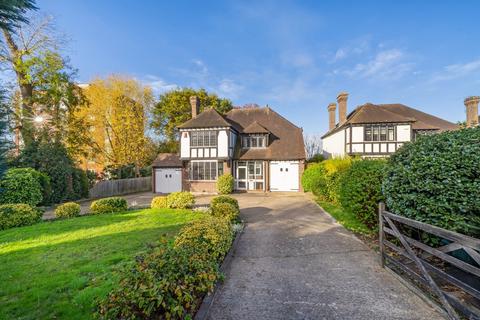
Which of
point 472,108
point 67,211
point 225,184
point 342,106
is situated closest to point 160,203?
point 67,211

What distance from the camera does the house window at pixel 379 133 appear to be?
60.3ft

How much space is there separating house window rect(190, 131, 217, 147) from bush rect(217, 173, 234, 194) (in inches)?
121

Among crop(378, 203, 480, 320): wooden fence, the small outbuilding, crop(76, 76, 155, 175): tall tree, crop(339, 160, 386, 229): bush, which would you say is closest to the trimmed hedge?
crop(378, 203, 480, 320): wooden fence

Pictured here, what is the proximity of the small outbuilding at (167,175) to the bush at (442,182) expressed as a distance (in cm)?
1911

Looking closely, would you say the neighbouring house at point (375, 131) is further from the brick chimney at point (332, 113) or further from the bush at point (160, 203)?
the bush at point (160, 203)

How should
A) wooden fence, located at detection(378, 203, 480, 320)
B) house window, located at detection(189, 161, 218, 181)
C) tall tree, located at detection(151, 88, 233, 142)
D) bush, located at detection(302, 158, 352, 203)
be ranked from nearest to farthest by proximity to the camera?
1. wooden fence, located at detection(378, 203, 480, 320)
2. bush, located at detection(302, 158, 352, 203)
3. house window, located at detection(189, 161, 218, 181)
4. tall tree, located at detection(151, 88, 233, 142)

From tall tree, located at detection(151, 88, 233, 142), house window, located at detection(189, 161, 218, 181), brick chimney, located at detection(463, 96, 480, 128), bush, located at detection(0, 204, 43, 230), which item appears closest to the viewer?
bush, located at detection(0, 204, 43, 230)

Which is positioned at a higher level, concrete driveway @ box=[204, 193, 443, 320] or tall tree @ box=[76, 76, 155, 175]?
tall tree @ box=[76, 76, 155, 175]

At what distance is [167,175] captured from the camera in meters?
21.7

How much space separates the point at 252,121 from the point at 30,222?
60.2 ft

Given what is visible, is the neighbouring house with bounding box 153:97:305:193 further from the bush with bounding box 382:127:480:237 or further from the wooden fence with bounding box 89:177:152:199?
the bush with bounding box 382:127:480:237

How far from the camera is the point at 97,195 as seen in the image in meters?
18.8

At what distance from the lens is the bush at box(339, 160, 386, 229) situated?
20.7 feet

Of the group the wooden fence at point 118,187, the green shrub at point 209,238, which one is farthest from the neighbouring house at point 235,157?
the green shrub at point 209,238
